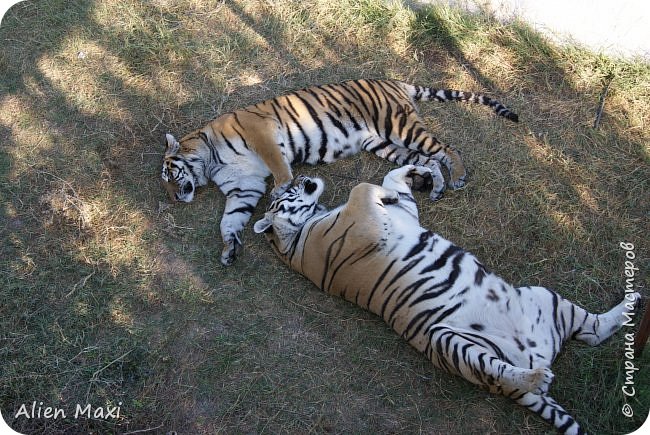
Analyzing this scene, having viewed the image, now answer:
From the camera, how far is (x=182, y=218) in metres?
4.92

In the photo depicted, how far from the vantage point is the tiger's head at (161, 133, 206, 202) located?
4934 mm

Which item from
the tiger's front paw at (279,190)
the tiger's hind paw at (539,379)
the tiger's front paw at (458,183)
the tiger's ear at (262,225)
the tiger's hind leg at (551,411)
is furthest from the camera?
the tiger's front paw at (458,183)

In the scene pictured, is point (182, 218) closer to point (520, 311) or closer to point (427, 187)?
point (427, 187)

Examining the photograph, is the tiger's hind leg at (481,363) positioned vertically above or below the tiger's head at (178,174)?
above

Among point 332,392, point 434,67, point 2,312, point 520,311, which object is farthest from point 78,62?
point 520,311

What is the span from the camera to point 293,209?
4.55m

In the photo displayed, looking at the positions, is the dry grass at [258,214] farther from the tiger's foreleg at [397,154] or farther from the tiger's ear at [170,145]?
the tiger's ear at [170,145]

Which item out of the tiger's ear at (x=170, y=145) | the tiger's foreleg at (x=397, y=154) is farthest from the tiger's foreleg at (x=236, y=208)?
the tiger's foreleg at (x=397, y=154)

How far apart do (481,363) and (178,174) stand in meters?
2.82

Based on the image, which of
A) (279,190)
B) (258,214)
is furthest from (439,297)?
(258,214)

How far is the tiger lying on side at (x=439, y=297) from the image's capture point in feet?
11.5

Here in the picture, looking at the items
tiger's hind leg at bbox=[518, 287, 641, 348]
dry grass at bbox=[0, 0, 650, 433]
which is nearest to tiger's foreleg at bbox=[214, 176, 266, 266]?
dry grass at bbox=[0, 0, 650, 433]

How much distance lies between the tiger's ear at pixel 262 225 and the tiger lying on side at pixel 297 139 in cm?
40

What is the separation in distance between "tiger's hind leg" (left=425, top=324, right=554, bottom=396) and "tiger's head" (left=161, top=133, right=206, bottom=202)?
2365 mm
